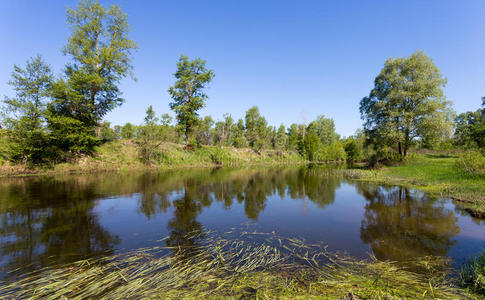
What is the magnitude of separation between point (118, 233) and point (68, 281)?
11.1 ft

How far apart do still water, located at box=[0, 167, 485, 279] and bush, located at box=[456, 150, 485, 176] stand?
150 inches

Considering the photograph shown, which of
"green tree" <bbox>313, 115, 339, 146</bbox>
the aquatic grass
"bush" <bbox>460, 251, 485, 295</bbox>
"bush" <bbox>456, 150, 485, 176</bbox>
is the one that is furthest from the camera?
"green tree" <bbox>313, 115, 339, 146</bbox>

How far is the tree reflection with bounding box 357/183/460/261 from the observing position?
Answer: 612 cm

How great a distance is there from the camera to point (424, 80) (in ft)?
81.7

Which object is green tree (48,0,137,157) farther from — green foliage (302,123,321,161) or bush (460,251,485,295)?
green foliage (302,123,321,161)

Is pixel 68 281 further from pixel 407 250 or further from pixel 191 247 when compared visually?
pixel 407 250

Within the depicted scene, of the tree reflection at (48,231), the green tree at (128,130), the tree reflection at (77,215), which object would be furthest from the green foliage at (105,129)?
the tree reflection at (48,231)

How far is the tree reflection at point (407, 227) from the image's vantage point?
6.12m

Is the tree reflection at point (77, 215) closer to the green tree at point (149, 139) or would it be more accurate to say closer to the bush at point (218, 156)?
the green tree at point (149, 139)

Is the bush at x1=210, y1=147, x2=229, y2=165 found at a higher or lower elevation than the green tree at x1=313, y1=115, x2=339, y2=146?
lower

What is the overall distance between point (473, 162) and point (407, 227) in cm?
1087

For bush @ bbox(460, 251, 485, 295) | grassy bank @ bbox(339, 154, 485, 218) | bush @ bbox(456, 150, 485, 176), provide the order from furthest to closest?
1. bush @ bbox(456, 150, 485, 176)
2. grassy bank @ bbox(339, 154, 485, 218)
3. bush @ bbox(460, 251, 485, 295)

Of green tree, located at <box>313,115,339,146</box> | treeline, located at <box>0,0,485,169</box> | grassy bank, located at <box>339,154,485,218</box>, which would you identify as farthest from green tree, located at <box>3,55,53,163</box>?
green tree, located at <box>313,115,339,146</box>

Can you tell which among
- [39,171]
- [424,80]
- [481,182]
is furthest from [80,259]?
[424,80]
